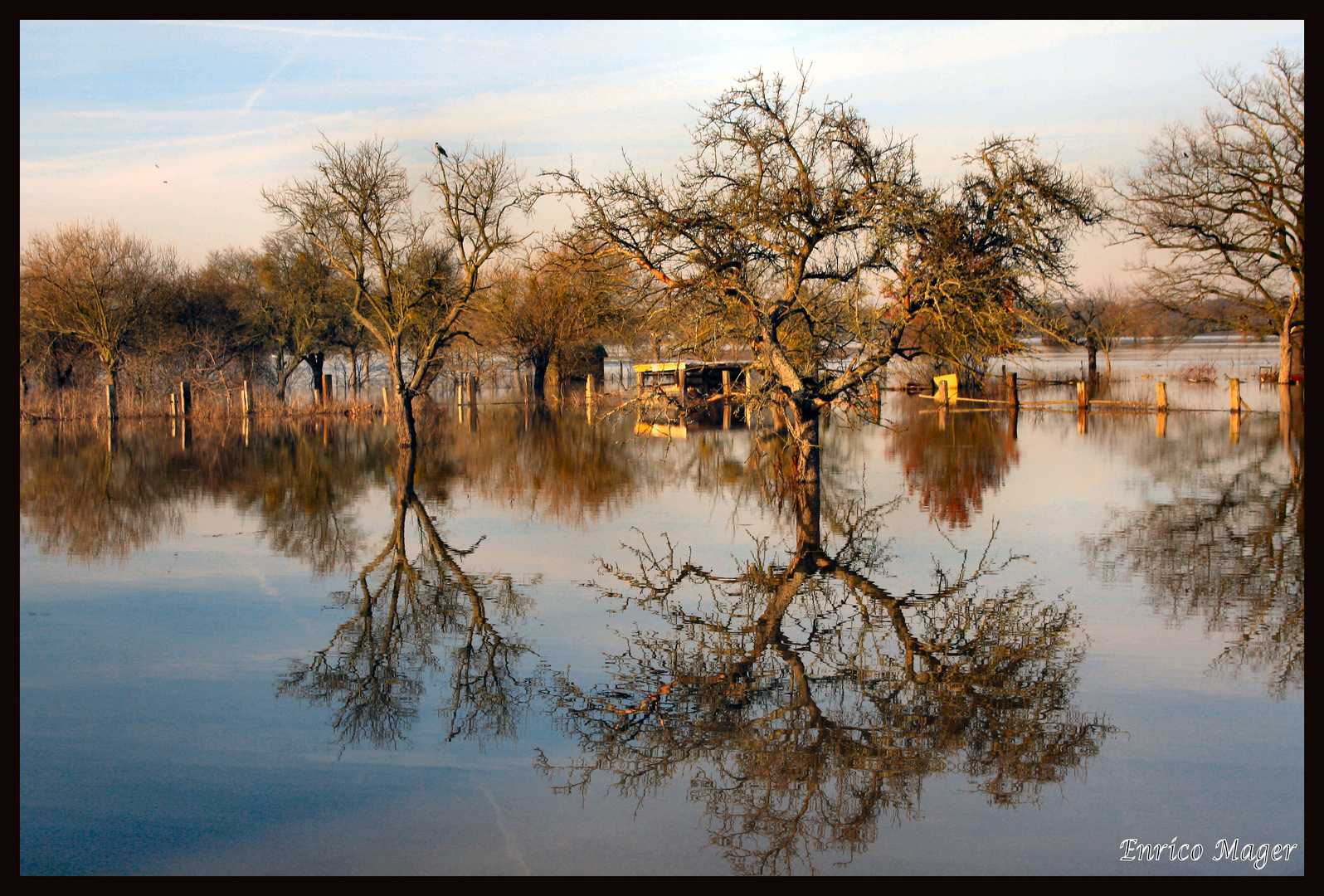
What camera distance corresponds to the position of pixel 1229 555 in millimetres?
10602

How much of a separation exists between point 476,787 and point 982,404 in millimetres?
35642

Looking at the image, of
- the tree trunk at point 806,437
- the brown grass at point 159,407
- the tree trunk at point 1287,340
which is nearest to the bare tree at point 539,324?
the brown grass at point 159,407

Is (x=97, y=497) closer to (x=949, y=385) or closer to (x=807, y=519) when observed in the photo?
(x=807, y=519)

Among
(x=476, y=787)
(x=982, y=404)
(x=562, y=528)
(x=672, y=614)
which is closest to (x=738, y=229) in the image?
(x=562, y=528)

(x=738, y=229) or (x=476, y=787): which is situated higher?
(x=738, y=229)

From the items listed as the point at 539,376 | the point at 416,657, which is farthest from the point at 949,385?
the point at 416,657

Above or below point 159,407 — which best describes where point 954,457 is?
below

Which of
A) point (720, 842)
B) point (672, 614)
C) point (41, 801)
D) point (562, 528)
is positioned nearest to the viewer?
point (720, 842)

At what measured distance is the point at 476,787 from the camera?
5.33m

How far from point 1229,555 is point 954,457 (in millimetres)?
10301

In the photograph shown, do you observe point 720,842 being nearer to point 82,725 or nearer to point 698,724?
point 698,724

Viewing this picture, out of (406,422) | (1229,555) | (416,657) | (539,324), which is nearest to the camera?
(416,657)

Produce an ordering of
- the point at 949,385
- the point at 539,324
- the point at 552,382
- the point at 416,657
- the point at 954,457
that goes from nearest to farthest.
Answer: the point at 416,657 < the point at 954,457 < the point at 949,385 < the point at 539,324 < the point at 552,382

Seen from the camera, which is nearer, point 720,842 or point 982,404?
point 720,842
